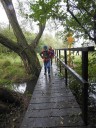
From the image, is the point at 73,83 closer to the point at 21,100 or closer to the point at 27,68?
the point at 21,100

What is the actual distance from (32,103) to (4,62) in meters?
23.2

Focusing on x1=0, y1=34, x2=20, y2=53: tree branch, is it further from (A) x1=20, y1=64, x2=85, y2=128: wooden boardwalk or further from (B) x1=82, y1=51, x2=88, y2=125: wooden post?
(B) x1=82, y1=51, x2=88, y2=125: wooden post

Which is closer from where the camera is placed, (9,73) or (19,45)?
(19,45)

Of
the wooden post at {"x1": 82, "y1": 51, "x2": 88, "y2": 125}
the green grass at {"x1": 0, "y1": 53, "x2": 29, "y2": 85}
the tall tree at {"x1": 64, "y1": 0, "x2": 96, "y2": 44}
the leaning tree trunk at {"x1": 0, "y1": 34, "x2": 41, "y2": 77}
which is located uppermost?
the tall tree at {"x1": 64, "y1": 0, "x2": 96, "y2": 44}

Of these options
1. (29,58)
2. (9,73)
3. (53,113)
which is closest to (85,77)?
(53,113)

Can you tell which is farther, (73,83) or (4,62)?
(4,62)

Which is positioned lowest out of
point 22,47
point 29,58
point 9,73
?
point 9,73

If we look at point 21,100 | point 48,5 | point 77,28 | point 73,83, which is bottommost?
point 21,100

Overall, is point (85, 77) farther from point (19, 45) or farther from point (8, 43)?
point (19, 45)

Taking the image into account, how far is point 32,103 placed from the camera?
5.05 meters

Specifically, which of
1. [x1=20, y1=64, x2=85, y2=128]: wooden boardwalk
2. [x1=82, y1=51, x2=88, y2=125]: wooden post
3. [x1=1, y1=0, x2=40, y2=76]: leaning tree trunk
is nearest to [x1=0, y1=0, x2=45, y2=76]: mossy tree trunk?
[x1=1, y1=0, x2=40, y2=76]: leaning tree trunk

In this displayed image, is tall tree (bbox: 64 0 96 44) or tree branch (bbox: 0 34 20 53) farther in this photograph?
tree branch (bbox: 0 34 20 53)

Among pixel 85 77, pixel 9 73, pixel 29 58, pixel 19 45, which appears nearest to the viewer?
pixel 85 77

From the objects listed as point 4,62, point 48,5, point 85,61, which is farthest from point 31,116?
point 4,62
